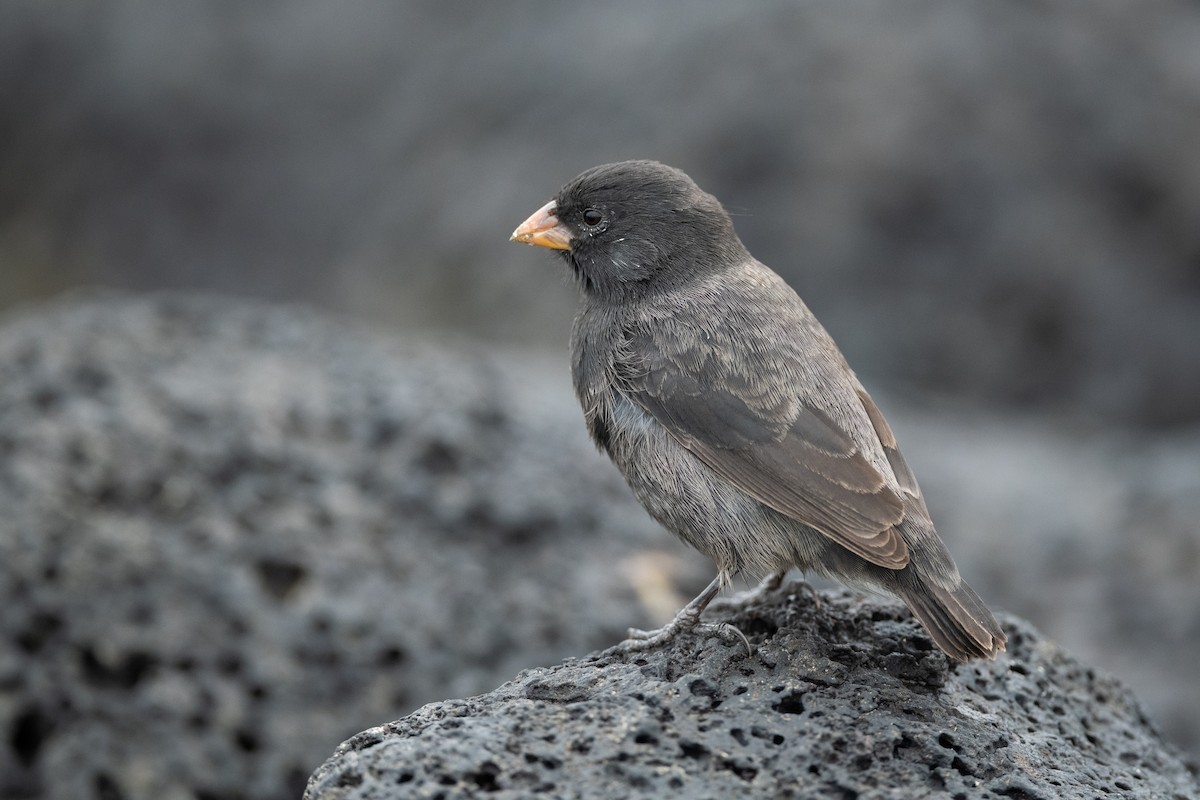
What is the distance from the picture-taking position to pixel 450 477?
19.1ft

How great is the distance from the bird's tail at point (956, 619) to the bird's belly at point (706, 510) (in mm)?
377

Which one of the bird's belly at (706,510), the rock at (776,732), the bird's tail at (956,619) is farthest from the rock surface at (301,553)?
the bird's tail at (956,619)

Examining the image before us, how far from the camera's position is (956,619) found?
143 inches

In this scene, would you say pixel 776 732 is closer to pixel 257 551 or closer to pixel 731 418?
pixel 731 418

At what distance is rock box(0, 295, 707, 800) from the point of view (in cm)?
482

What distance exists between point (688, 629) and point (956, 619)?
81cm

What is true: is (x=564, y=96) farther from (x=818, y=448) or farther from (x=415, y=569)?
(x=818, y=448)

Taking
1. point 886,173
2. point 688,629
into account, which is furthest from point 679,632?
point 886,173

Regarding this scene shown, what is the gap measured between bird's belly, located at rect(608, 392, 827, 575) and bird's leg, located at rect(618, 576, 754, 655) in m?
0.14

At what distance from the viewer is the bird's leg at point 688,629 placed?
3.75 meters

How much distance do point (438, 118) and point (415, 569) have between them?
23.2 ft

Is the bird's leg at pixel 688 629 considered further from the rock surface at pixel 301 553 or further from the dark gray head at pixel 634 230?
the rock surface at pixel 301 553

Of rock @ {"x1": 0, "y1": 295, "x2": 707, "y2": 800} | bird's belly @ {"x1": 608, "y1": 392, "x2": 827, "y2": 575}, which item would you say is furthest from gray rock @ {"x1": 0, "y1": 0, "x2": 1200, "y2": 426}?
bird's belly @ {"x1": 608, "y1": 392, "x2": 827, "y2": 575}

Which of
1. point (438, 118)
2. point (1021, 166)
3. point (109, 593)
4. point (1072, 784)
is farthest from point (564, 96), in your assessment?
point (1072, 784)
